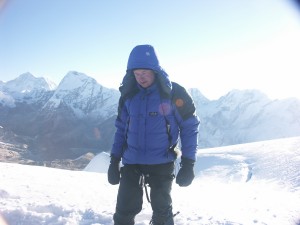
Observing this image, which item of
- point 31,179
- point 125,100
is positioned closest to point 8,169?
point 31,179

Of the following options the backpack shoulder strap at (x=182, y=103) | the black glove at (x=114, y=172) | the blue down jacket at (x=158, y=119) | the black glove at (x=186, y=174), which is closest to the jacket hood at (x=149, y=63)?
the blue down jacket at (x=158, y=119)

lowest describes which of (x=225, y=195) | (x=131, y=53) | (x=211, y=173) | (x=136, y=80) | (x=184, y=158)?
(x=211, y=173)

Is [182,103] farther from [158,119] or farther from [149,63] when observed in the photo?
[149,63]

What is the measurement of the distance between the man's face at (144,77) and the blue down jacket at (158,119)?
0.07 metres

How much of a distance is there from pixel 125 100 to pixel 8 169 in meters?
6.88

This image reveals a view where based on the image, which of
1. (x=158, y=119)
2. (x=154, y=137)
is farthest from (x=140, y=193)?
(x=158, y=119)

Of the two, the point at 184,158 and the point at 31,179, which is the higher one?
the point at 184,158

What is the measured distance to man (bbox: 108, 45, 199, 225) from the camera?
4.45m

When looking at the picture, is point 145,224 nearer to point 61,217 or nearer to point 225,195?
point 61,217

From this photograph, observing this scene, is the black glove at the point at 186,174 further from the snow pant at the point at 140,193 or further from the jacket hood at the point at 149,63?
the jacket hood at the point at 149,63

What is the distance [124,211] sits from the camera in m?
4.44

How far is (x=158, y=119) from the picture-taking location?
444 centimetres

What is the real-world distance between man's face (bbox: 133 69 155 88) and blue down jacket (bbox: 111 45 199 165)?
0.07m

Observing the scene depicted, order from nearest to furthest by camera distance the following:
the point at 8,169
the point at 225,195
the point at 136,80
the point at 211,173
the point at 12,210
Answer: the point at 136,80 → the point at 12,210 → the point at 225,195 → the point at 8,169 → the point at 211,173
